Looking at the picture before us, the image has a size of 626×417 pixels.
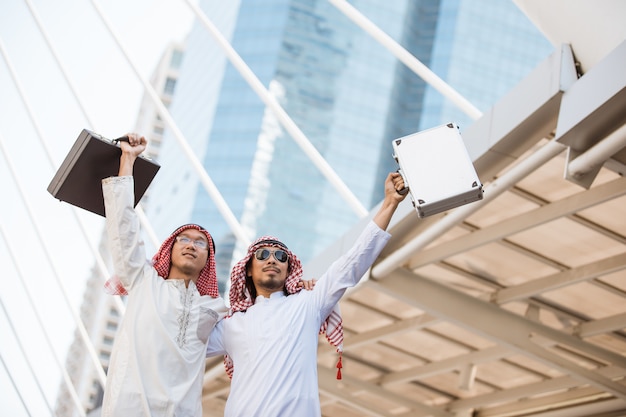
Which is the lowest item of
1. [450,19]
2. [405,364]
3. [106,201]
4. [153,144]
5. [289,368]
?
[289,368]

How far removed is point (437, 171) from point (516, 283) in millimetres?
5638

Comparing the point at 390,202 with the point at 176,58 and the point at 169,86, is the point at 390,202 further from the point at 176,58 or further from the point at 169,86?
the point at 176,58

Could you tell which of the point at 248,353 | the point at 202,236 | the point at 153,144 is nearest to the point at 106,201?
the point at 202,236

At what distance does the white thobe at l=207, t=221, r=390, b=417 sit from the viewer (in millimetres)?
3857

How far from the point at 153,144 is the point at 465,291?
9384 centimetres

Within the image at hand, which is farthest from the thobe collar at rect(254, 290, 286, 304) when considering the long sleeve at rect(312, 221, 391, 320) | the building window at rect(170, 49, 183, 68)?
the building window at rect(170, 49, 183, 68)

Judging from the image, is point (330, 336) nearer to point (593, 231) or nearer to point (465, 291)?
point (593, 231)

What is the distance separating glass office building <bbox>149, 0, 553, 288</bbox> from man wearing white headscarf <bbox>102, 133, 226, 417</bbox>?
6601 cm

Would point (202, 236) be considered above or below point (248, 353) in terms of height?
above

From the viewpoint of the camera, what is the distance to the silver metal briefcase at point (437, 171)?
3.71 m

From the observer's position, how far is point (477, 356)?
10.8m

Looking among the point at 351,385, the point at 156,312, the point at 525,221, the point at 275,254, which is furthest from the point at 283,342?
the point at 351,385

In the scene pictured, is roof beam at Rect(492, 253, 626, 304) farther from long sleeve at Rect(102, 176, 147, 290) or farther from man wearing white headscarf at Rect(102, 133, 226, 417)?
long sleeve at Rect(102, 176, 147, 290)

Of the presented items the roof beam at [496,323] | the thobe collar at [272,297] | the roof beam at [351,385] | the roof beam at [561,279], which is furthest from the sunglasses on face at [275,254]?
the roof beam at [351,385]
